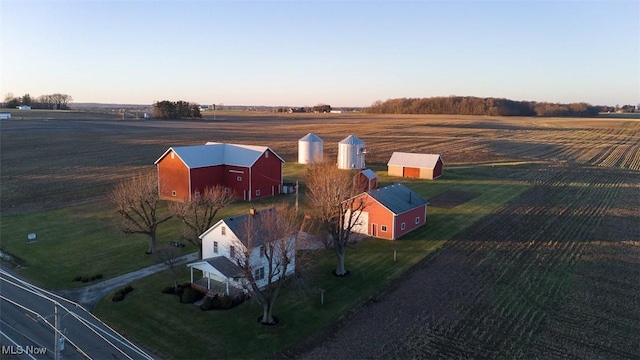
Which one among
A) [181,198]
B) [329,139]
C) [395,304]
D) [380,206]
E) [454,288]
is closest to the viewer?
[395,304]

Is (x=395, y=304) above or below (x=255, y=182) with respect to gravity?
below

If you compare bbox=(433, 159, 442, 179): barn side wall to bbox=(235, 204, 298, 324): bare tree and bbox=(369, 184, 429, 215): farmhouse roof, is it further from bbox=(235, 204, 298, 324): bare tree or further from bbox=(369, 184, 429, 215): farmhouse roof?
bbox=(235, 204, 298, 324): bare tree

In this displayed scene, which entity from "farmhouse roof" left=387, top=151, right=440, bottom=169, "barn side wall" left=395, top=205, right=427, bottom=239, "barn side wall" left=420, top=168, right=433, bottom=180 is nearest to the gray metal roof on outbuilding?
"barn side wall" left=395, top=205, right=427, bottom=239

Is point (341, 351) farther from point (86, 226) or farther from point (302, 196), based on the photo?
point (302, 196)

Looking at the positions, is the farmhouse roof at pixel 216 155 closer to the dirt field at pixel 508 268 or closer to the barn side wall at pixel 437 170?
the dirt field at pixel 508 268

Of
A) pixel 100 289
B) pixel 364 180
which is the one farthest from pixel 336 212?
pixel 364 180

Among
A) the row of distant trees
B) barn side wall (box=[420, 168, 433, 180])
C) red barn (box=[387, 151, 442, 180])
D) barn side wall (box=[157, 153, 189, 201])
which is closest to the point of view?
barn side wall (box=[157, 153, 189, 201])

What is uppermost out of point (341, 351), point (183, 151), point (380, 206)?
point (183, 151)

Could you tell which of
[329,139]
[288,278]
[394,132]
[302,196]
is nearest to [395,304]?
[288,278]

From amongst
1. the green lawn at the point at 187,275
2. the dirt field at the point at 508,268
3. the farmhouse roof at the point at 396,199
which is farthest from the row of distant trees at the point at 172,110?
the farmhouse roof at the point at 396,199
